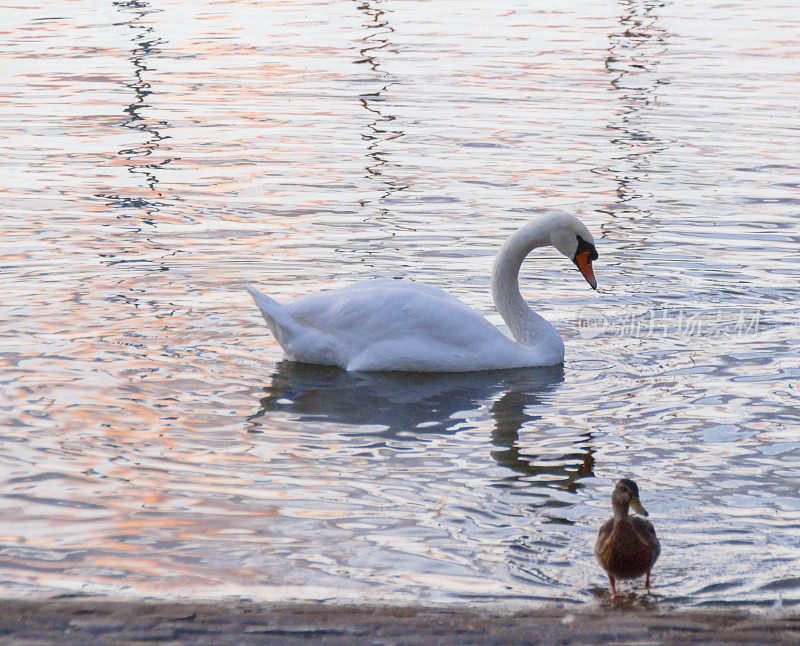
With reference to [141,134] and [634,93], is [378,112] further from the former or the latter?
[634,93]

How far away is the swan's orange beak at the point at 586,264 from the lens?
29.4ft

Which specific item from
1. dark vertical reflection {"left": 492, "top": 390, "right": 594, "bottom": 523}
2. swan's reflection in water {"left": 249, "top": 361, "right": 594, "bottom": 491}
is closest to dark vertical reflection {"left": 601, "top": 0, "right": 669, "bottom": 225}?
swan's reflection in water {"left": 249, "top": 361, "right": 594, "bottom": 491}

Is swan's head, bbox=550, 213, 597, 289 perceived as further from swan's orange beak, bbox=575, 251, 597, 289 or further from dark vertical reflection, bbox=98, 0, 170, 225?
dark vertical reflection, bbox=98, 0, 170, 225

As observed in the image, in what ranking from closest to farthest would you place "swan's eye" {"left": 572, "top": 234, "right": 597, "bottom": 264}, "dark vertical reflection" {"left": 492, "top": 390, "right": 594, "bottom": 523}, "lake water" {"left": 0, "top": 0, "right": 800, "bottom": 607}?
"lake water" {"left": 0, "top": 0, "right": 800, "bottom": 607} < "dark vertical reflection" {"left": 492, "top": 390, "right": 594, "bottom": 523} < "swan's eye" {"left": 572, "top": 234, "right": 597, "bottom": 264}

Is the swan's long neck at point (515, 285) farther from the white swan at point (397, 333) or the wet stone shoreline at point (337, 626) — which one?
the wet stone shoreline at point (337, 626)

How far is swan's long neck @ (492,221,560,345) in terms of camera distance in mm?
8758

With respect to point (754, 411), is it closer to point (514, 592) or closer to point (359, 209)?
point (514, 592)

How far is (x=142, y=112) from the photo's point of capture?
57.3 ft

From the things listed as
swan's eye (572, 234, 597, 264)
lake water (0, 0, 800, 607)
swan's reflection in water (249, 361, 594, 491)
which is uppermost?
swan's eye (572, 234, 597, 264)

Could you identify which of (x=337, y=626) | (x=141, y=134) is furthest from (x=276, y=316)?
(x=141, y=134)

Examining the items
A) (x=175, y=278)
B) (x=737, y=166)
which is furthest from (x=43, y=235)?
(x=737, y=166)

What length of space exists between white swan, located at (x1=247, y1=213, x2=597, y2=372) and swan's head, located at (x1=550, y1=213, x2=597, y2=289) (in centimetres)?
56

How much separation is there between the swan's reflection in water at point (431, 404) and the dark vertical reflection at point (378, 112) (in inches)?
157

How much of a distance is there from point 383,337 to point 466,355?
54 centimetres
